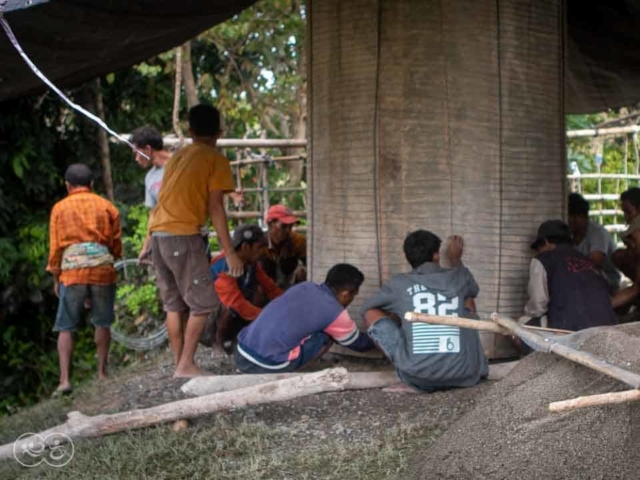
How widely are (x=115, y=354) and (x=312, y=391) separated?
212 inches

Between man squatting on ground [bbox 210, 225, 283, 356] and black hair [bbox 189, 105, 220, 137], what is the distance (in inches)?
32.4

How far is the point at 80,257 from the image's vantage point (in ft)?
21.9

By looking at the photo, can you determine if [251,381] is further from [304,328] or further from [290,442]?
[290,442]

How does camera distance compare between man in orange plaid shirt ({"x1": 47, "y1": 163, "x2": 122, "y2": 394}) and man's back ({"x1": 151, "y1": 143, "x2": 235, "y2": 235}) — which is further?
man in orange plaid shirt ({"x1": 47, "y1": 163, "x2": 122, "y2": 394})

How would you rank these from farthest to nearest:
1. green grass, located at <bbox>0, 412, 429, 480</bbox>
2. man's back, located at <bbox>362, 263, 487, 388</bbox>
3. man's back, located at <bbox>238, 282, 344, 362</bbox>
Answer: man's back, located at <bbox>238, 282, 344, 362</bbox>
man's back, located at <bbox>362, 263, 487, 388</bbox>
green grass, located at <bbox>0, 412, 429, 480</bbox>

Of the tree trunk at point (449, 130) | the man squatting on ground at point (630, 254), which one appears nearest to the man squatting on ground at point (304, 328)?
the tree trunk at point (449, 130)

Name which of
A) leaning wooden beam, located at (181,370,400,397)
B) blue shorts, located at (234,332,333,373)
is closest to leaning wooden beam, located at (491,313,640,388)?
leaning wooden beam, located at (181,370,400,397)

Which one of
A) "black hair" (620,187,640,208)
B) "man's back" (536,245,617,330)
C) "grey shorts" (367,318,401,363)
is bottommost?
"grey shorts" (367,318,401,363)

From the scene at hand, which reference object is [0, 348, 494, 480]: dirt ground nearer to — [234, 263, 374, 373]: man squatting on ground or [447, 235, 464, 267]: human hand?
[234, 263, 374, 373]: man squatting on ground

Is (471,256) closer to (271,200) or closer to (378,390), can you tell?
(378,390)

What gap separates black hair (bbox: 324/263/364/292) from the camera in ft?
17.6

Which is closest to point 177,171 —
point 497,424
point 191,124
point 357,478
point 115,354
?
point 191,124

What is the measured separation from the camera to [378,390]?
17.4ft

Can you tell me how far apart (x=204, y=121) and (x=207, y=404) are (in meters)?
1.78
